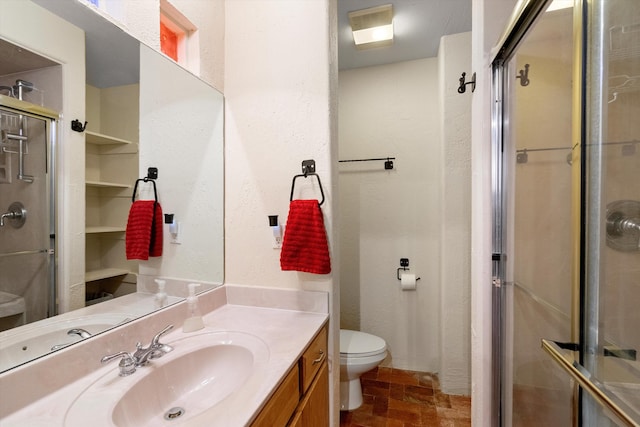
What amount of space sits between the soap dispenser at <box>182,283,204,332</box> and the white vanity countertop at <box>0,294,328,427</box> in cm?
2

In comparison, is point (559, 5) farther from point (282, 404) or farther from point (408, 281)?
point (408, 281)

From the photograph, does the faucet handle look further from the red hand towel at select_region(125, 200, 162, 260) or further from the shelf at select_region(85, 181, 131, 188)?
the shelf at select_region(85, 181, 131, 188)

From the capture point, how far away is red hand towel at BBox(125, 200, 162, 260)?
935 millimetres

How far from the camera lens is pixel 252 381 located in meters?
0.72

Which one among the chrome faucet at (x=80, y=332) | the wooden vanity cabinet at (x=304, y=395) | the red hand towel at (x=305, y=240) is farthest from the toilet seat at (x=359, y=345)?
the chrome faucet at (x=80, y=332)

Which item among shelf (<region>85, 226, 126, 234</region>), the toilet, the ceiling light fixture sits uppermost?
the ceiling light fixture

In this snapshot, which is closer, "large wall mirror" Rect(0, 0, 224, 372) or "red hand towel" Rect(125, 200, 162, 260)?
"large wall mirror" Rect(0, 0, 224, 372)

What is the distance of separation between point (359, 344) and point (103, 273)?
1.46 metres

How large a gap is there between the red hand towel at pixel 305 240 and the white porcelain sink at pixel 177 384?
0.34 m

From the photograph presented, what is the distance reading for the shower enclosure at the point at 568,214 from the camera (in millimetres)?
680

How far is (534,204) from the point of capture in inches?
40.7

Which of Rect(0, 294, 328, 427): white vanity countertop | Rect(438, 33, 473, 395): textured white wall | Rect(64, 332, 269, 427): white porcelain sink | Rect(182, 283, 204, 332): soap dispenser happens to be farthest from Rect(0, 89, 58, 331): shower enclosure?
Rect(438, 33, 473, 395): textured white wall

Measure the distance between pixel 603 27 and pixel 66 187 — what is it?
58.9 inches

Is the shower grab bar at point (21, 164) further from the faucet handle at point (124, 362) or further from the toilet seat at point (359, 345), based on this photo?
the toilet seat at point (359, 345)
